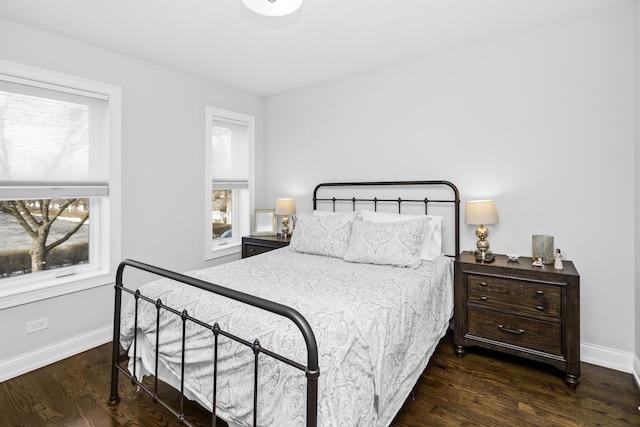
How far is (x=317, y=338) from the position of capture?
1.38 metres

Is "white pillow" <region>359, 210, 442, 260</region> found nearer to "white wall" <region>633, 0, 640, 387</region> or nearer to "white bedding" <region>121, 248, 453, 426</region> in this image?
"white bedding" <region>121, 248, 453, 426</region>

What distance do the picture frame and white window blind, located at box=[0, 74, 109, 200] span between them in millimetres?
1635

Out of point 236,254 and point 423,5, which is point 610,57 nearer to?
point 423,5

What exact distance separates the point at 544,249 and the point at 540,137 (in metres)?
0.90

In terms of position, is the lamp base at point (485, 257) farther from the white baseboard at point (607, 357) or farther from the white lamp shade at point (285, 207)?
the white lamp shade at point (285, 207)

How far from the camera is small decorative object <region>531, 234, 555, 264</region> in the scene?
2.49 metres

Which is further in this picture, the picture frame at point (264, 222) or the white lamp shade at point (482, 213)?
the picture frame at point (264, 222)

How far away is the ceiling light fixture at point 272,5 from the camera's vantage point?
173cm

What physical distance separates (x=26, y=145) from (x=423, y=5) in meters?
3.12

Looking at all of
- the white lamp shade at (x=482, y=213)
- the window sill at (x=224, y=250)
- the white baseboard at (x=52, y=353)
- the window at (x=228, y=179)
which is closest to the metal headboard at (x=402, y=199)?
the white lamp shade at (x=482, y=213)

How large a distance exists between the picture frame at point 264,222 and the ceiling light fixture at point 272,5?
8.59 ft

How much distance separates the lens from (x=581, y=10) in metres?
2.42

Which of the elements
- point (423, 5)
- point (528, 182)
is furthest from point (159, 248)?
point (528, 182)

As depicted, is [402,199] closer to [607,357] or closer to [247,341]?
[607,357]
